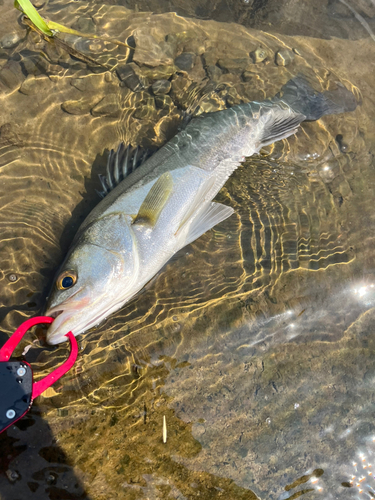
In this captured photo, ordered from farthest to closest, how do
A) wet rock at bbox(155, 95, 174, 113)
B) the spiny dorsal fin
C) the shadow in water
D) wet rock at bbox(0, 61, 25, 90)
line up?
wet rock at bbox(155, 95, 174, 113), wet rock at bbox(0, 61, 25, 90), the spiny dorsal fin, the shadow in water

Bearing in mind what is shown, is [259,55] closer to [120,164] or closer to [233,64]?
[233,64]

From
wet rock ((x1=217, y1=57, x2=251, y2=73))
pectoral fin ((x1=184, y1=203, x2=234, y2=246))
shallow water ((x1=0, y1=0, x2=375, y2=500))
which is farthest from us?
wet rock ((x1=217, y1=57, x2=251, y2=73))

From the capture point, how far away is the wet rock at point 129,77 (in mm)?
4242

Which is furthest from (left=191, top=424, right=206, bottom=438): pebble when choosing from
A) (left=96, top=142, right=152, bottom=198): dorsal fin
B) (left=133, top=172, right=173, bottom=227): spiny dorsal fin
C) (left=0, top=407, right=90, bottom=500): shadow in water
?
(left=96, top=142, right=152, bottom=198): dorsal fin

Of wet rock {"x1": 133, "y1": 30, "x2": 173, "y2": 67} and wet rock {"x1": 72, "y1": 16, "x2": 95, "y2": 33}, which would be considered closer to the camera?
wet rock {"x1": 133, "y1": 30, "x2": 173, "y2": 67}

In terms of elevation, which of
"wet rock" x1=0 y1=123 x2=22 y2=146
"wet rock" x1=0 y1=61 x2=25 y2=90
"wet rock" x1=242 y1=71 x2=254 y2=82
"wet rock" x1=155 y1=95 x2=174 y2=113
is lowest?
"wet rock" x1=242 y1=71 x2=254 y2=82

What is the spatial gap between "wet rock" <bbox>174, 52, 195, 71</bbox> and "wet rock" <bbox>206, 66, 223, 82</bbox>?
0.23 metres

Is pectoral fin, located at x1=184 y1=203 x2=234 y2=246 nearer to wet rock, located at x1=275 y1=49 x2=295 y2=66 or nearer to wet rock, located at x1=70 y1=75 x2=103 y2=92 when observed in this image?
wet rock, located at x1=70 y1=75 x2=103 y2=92

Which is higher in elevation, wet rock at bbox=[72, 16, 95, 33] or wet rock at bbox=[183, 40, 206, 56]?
wet rock at bbox=[72, 16, 95, 33]

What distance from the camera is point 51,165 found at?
390 cm

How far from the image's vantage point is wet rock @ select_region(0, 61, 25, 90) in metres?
4.07

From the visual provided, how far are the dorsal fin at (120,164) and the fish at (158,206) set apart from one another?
0.5 inches

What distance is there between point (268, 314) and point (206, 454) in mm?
1435

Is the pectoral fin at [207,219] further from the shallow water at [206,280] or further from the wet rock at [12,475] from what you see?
the wet rock at [12,475]
